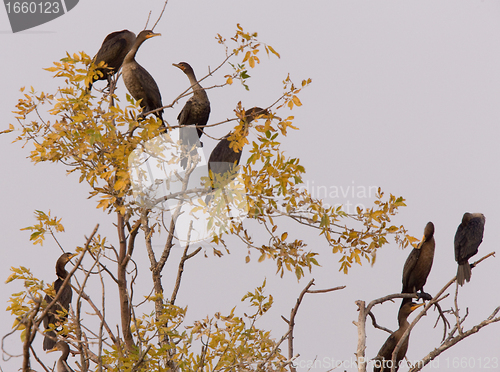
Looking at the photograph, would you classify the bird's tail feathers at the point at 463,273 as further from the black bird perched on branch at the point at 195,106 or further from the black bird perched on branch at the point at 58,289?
the black bird perched on branch at the point at 58,289

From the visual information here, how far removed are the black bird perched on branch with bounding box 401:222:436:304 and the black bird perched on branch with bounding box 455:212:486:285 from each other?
0.59 ft

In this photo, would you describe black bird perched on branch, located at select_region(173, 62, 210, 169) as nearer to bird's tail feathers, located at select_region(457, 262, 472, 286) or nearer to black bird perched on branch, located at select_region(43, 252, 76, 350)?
black bird perched on branch, located at select_region(43, 252, 76, 350)

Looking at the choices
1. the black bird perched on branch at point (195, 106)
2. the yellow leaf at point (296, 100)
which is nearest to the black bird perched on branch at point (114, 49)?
the black bird perched on branch at point (195, 106)

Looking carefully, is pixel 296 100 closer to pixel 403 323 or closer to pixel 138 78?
pixel 138 78

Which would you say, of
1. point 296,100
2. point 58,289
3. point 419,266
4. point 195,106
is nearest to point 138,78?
point 195,106

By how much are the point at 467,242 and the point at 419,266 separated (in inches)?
10.6

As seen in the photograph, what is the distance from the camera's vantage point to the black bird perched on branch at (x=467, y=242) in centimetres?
229

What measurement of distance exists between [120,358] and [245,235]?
2.00ft

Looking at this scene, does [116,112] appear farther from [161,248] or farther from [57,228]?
[161,248]

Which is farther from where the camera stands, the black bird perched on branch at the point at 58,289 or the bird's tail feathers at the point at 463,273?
the bird's tail feathers at the point at 463,273

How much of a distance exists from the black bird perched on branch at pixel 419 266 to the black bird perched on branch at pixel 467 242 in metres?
0.18

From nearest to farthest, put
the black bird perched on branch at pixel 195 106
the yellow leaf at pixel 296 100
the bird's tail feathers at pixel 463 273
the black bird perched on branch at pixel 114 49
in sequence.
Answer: the yellow leaf at pixel 296 100 → the bird's tail feathers at pixel 463 273 → the black bird perched on branch at pixel 195 106 → the black bird perched on branch at pixel 114 49

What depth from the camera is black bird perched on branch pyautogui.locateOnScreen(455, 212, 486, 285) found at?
2.29 meters

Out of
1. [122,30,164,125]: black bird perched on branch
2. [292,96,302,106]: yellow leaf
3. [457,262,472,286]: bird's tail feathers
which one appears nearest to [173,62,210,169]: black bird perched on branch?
[122,30,164,125]: black bird perched on branch
